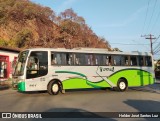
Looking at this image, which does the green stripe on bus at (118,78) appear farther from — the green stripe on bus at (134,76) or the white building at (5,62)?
the white building at (5,62)

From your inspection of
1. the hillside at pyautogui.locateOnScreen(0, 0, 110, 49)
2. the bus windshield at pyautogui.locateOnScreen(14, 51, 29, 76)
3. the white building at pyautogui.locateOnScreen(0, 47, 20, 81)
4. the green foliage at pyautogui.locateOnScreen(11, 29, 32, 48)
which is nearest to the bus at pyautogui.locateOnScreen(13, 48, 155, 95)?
the bus windshield at pyautogui.locateOnScreen(14, 51, 29, 76)

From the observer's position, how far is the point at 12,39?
52.1 meters

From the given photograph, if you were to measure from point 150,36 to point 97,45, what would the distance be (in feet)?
36.4

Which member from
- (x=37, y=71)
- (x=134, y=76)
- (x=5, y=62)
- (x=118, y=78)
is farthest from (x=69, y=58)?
(x=5, y=62)

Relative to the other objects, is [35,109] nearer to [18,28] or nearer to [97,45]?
[18,28]

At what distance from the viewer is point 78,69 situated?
23.5m

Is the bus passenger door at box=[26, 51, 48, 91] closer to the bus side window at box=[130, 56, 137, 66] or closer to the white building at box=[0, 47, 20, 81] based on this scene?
the bus side window at box=[130, 56, 137, 66]

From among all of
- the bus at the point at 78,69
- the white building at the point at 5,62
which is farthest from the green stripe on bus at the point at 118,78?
the white building at the point at 5,62

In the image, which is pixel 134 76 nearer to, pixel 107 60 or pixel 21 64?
pixel 107 60

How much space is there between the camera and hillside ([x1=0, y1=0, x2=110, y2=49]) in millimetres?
53534

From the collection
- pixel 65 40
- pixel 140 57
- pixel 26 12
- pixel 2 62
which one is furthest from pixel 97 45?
pixel 140 57

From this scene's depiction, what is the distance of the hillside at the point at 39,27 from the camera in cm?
5353

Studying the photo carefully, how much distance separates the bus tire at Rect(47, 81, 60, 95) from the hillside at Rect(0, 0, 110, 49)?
27677 mm

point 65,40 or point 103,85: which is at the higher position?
point 65,40
